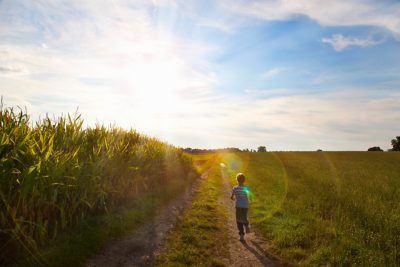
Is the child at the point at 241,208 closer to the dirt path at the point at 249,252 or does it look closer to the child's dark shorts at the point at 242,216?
the child's dark shorts at the point at 242,216

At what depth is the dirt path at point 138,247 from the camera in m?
7.93

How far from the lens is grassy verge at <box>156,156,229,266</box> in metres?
8.32

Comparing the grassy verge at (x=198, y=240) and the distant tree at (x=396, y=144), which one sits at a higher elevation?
the distant tree at (x=396, y=144)

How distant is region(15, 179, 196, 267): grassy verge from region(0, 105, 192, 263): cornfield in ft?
1.03

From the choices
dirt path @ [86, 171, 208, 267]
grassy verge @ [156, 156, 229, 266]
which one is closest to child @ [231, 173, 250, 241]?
grassy verge @ [156, 156, 229, 266]

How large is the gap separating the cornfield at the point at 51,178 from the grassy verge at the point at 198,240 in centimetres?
254

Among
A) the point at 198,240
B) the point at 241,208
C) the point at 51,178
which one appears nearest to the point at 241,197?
the point at 241,208

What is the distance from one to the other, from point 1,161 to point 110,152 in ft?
17.3

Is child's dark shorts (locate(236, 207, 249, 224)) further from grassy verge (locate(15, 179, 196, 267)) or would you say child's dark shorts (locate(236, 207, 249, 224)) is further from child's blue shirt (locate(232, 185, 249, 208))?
grassy verge (locate(15, 179, 196, 267))

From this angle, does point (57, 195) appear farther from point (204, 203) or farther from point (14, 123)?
point (204, 203)

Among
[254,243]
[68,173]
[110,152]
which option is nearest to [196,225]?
[254,243]

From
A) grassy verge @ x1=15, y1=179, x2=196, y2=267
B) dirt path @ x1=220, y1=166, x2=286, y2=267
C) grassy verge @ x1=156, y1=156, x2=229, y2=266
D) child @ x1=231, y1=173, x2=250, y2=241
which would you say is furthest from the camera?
child @ x1=231, y1=173, x2=250, y2=241

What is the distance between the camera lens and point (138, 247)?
9.10 meters

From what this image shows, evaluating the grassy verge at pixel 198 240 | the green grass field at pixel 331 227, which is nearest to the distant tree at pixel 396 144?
the green grass field at pixel 331 227
